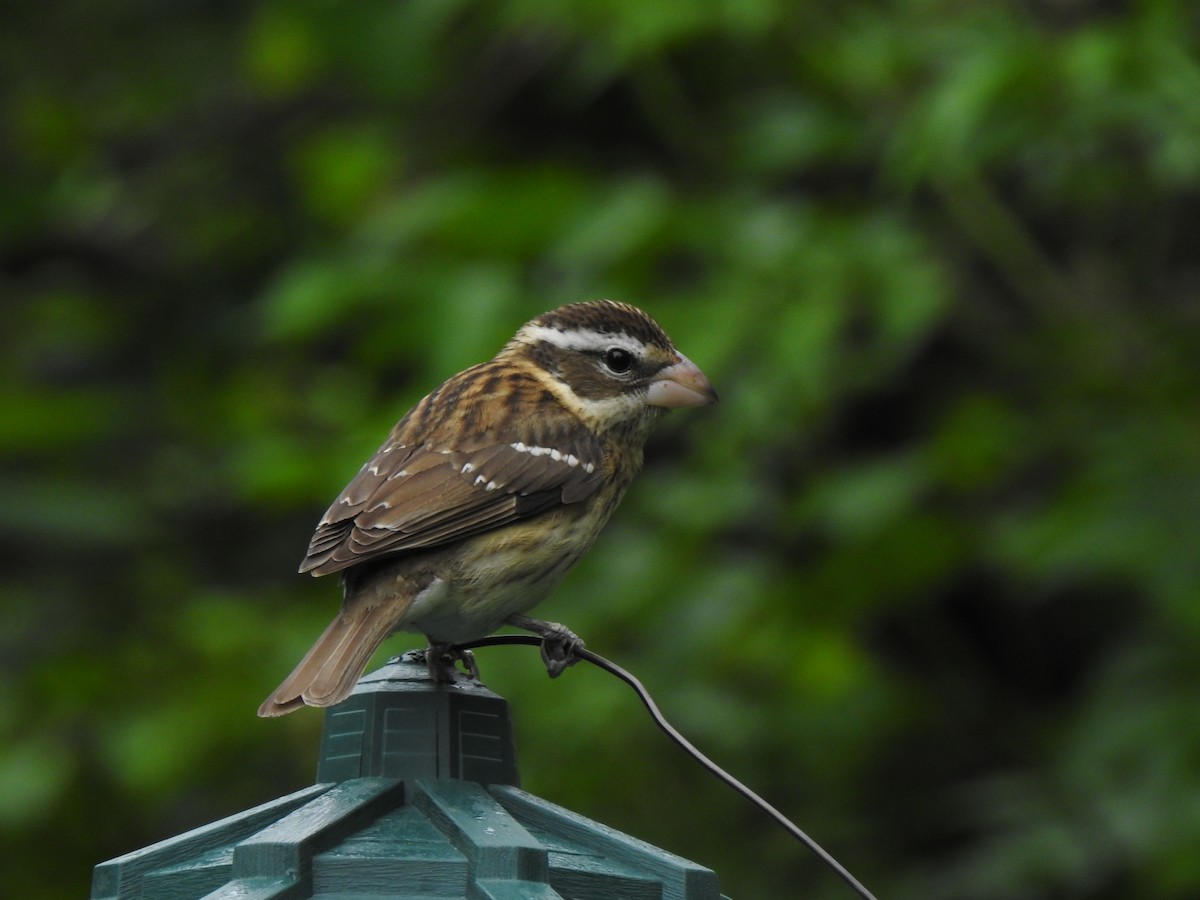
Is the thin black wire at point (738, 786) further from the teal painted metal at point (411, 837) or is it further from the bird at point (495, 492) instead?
the bird at point (495, 492)

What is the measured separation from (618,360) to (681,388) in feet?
0.52

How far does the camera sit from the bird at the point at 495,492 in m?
3.19

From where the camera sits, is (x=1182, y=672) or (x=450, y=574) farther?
(x=1182, y=672)

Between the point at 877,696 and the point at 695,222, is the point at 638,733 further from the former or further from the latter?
the point at 695,222

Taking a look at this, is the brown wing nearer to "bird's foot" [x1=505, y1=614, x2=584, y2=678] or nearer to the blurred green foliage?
"bird's foot" [x1=505, y1=614, x2=584, y2=678]

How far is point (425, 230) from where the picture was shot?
4.94 m

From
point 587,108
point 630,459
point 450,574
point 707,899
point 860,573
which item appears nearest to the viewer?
point 707,899

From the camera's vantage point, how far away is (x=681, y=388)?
3.82 meters

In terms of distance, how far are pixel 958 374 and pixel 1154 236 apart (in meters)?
0.87

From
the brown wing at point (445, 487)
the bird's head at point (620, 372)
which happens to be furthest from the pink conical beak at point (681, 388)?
the brown wing at point (445, 487)

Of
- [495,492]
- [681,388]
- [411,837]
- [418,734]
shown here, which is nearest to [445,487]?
[495,492]

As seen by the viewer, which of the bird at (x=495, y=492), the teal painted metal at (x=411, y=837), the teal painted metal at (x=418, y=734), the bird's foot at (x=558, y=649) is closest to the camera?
the teal painted metal at (x=411, y=837)


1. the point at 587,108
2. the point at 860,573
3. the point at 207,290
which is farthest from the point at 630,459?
the point at 207,290

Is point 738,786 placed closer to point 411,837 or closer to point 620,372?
point 411,837
